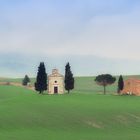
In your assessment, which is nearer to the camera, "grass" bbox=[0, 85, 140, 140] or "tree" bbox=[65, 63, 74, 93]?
"grass" bbox=[0, 85, 140, 140]

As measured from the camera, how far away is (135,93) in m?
128

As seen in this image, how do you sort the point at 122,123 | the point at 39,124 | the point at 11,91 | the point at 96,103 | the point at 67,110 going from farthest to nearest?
the point at 11,91 < the point at 96,103 < the point at 67,110 < the point at 122,123 < the point at 39,124

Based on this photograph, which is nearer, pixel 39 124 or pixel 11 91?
pixel 39 124

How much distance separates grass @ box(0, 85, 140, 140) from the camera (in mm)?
57553

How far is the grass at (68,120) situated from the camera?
5755 centimetres

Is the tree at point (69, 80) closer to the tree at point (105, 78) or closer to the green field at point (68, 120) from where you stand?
the tree at point (105, 78)

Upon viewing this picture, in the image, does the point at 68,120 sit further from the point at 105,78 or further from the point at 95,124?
the point at 105,78

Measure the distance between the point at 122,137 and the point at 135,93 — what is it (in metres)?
70.9

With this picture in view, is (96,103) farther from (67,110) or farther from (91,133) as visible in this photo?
(91,133)

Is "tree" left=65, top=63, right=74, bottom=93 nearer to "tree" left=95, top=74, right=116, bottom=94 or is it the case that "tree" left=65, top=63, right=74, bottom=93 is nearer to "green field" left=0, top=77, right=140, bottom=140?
"tree" left=95, top=74, right=116, bottom=94

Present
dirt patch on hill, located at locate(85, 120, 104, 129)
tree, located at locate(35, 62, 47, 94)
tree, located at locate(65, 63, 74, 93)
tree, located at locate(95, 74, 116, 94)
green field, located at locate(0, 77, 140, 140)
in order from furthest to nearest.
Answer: tree, located at locate(95, 74, 116, 94) → tree, located at locate(65, 63, 74, 93) → tree, located at locate(35, 62, 47, 94) → dirt patch on hill, located at locate(85, 120, 104, 129) → green field, located at locate(0, 77, 140, 140)

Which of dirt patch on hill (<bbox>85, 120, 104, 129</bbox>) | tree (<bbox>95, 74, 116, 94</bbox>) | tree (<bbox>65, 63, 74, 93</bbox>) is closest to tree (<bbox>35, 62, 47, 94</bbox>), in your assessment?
tree (<bbox>65, 63, 74, 93</bbox>)

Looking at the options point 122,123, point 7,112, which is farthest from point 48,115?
point 122,123

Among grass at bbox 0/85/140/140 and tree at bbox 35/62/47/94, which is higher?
tree at bbox 35/62/47/94
